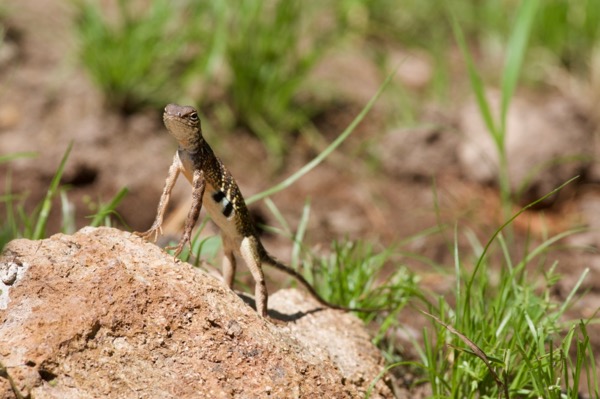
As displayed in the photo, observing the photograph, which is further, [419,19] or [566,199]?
[419,19]

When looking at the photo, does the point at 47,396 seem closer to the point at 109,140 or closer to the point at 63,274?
the point at 63,274

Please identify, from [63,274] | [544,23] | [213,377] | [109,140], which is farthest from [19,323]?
[544,23]

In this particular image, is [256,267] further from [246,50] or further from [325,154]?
[246,50]

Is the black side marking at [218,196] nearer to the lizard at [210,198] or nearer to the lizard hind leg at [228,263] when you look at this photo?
the lizard at [210,198]

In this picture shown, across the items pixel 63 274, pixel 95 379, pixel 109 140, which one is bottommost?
pixel 109 140

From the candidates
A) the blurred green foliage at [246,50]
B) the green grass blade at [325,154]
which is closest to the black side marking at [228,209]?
the green grass blade at [325,154]

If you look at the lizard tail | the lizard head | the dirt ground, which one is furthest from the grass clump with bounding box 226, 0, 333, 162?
the lizard head
